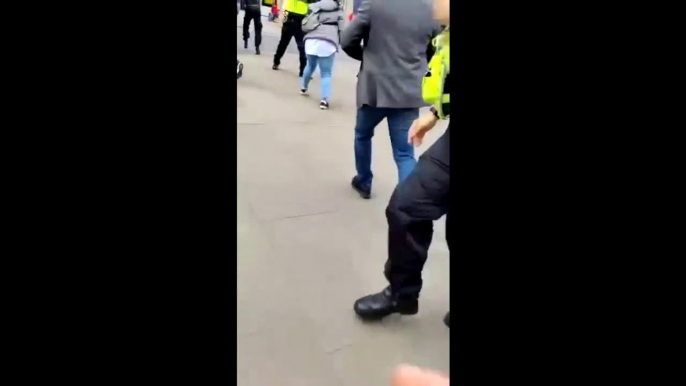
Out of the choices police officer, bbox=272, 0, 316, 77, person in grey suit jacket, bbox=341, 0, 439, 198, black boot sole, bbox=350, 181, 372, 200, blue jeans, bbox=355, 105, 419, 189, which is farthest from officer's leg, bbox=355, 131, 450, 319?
police officer, bbox=272, 0, 316, 77

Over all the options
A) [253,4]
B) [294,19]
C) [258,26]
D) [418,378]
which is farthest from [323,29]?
[418,378]

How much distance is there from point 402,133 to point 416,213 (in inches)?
61.1

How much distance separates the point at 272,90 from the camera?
27.6ft

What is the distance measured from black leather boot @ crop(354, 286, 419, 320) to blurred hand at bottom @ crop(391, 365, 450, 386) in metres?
1.88

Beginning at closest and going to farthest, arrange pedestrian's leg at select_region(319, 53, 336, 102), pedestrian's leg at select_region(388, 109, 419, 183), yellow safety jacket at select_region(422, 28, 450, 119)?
yellow safety jacket at select_region(422, 28, 450, 119)
pedestrian's leg at select_region(388, 109, 419, 183)
pedestrian's leg at select_region(319, 53, 336, 102)

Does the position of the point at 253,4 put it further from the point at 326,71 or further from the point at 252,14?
the point at 326,71

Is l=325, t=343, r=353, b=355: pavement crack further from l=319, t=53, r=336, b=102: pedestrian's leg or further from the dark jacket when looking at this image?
the dark jacket

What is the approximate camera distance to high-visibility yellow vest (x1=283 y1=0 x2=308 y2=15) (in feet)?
26.6

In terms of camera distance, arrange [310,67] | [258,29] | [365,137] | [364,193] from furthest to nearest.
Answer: [258,29]
[310,67]
[364,193]
[365,137]

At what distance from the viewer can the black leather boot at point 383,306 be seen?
111 inches

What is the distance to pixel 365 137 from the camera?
14.0 ft
